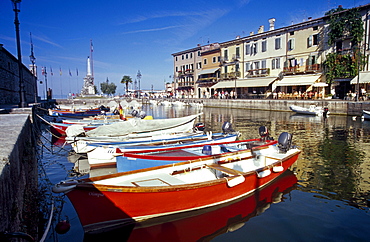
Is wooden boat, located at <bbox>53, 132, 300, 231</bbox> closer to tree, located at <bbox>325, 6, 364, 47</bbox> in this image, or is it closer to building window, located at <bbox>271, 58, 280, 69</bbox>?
tree, located at <bbox>325, 6, 364, 47</bbox>

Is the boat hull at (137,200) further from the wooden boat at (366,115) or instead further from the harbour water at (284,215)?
the wooden boat at (366,115)

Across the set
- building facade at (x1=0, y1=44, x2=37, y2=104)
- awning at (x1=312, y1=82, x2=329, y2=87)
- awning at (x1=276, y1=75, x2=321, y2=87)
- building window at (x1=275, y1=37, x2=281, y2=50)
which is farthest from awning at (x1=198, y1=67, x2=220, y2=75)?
building facade at (x1=0, y1=44, x2=37, y2=104)

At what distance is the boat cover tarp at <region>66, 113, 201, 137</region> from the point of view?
16100 millimetres

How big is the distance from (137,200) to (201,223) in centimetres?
204

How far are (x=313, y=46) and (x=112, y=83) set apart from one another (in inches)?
3459

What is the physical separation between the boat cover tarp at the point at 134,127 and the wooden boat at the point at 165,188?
843cm

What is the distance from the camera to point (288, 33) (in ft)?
145

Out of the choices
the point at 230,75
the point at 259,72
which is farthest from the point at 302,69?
the point at 230,75

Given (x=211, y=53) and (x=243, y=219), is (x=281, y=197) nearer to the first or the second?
(x=243, y=219)

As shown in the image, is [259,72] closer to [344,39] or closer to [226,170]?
[344,39]

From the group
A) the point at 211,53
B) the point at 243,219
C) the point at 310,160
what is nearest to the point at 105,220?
the point at 243,219

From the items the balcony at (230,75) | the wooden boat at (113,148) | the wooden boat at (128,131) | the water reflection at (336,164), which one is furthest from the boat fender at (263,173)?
the balcony at (230,75)

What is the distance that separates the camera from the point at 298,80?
41.7 m

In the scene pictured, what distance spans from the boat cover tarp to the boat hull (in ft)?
33.1
